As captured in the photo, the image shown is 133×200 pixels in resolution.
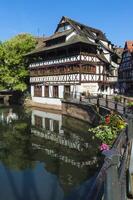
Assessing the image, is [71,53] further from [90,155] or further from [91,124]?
[90,155]

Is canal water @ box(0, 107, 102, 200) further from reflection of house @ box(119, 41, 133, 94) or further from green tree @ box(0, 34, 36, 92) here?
reflection of house @ box(119, 41, 133, 94)

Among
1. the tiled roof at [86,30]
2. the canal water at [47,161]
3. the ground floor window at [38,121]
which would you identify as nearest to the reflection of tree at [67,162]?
the canal water at [47,161]

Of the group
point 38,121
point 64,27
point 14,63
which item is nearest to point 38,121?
point 38,121

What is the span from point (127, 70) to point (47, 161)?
42.1 meters

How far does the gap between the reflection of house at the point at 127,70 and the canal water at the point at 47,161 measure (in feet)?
91.6

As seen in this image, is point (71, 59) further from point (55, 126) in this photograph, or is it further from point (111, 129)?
point (111, 129)

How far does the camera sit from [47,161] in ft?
57.2

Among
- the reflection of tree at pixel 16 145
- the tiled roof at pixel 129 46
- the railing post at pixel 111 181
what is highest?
the tiled roof at pixel 129 46

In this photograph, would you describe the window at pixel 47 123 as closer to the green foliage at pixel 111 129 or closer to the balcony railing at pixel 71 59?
the balcony railing at pixel 71 59

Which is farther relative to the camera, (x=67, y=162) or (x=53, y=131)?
(x=53, y=131)

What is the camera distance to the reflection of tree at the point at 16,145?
1703cm

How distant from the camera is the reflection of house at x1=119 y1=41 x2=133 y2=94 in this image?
55.1m

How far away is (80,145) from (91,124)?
8341 millimetres

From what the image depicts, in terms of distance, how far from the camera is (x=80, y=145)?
2158 centimetres
